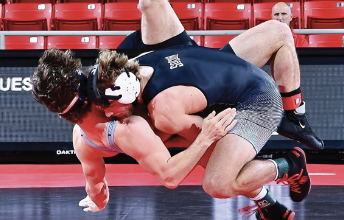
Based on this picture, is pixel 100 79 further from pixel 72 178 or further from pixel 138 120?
pixel 72 178

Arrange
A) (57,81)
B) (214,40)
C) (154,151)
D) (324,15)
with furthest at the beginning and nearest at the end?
1. (324,15)
2. (214,40)
3. (154,151)
4. (57,81)

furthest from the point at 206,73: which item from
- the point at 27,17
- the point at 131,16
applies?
the point at 27,17

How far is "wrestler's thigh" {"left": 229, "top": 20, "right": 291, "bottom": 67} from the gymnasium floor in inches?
34.7

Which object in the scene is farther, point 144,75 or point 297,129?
point 297,129

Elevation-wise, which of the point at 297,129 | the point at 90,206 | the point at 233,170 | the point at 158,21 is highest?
the point at 158,21

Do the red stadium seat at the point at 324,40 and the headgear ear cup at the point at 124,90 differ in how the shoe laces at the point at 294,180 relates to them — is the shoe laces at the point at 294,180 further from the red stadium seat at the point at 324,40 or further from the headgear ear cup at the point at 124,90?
the red stadium seat at the point at 324,40

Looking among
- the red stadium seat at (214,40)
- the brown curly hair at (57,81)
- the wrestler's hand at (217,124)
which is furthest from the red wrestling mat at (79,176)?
the brown curly hair at (57,81)

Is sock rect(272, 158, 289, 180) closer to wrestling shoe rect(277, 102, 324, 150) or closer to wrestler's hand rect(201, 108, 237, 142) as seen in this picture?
wrestling shoe rect(277, 102, 324, 150)

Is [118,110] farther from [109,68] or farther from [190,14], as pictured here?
[190,14]

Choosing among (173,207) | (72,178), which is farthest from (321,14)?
(173,207)

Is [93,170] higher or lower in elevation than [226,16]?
lower

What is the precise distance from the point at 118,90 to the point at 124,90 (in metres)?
0.03

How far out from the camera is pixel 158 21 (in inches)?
123

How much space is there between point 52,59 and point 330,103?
306 centimetres
